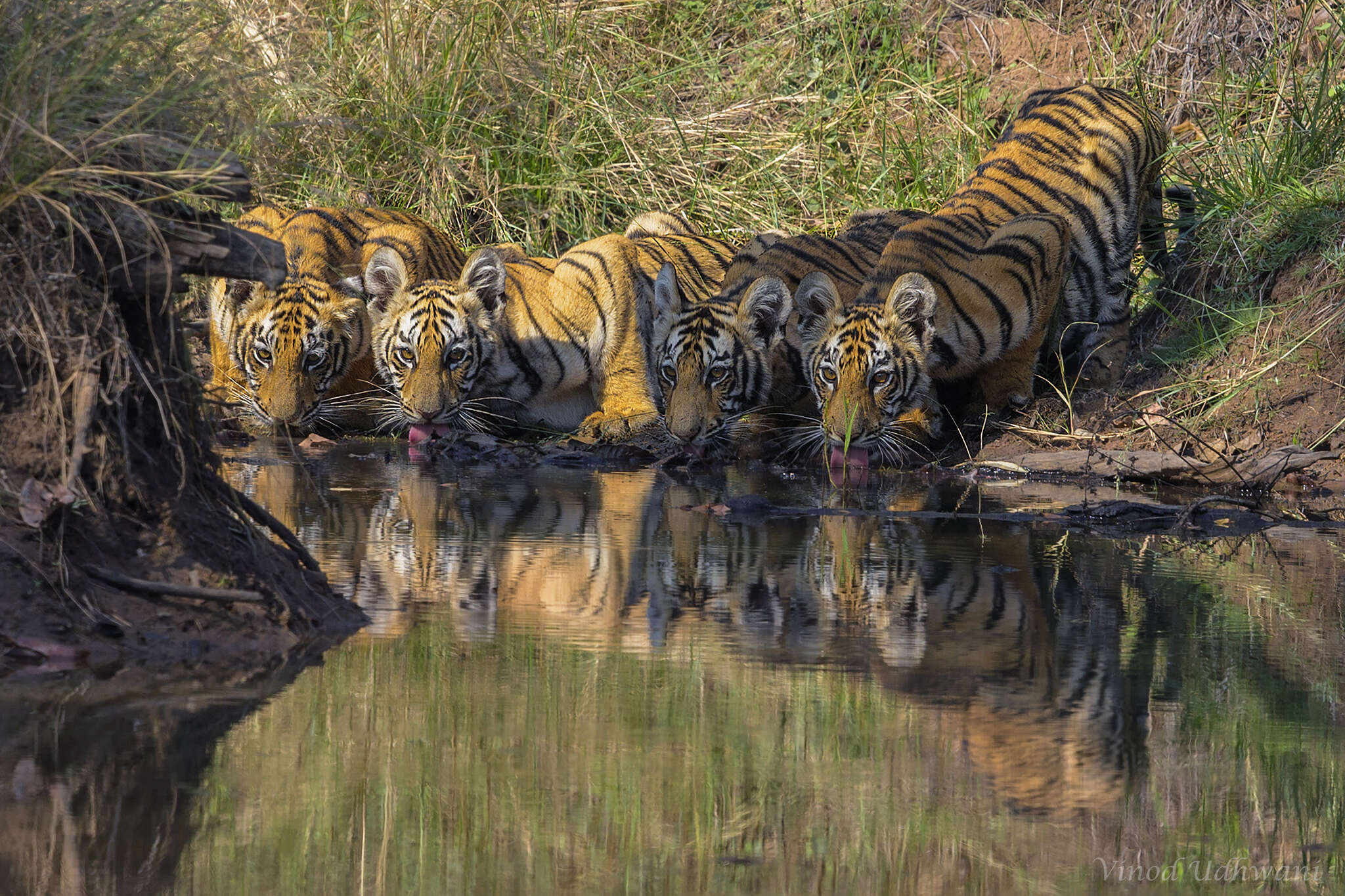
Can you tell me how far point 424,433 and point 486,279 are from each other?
90 cm

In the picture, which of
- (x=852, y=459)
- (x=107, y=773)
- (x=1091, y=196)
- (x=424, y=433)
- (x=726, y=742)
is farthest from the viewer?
(x=1091, y=196)

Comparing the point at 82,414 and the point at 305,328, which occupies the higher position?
the point at 305,328

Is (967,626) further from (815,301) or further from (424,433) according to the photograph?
(424,433)

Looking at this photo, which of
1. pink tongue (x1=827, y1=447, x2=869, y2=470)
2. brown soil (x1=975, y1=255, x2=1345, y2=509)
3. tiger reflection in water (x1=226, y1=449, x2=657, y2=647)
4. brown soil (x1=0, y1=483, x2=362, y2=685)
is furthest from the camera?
pink tongue (x1=827, y1=447, x2=869, y2=470)

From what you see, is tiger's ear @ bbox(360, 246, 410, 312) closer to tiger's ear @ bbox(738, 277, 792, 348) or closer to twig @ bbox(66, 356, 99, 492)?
tiger's ear @ bbox(738, 277, 792, 348)

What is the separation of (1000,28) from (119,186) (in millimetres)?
9154

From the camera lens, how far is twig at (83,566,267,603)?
10.6ft

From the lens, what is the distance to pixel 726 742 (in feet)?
Answer: 9.14

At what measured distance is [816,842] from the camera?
236cm

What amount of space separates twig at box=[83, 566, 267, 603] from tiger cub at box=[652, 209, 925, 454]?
4033 millimetres

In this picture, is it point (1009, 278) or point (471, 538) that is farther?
point (1009, 278)

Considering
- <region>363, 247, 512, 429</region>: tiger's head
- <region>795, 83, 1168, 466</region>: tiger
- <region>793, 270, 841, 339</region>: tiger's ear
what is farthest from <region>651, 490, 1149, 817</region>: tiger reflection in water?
<region>363, 247, 512, 429</region>: tiger's head

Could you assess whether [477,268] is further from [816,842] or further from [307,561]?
[816,842]

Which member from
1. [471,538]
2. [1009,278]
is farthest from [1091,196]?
[471,538]
